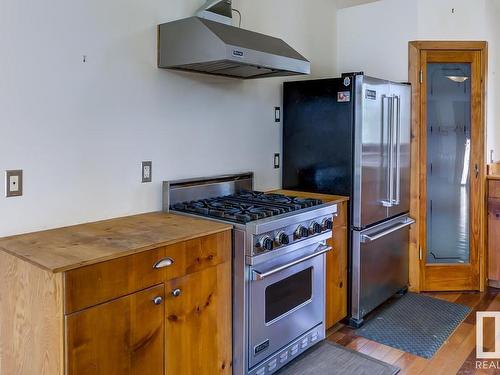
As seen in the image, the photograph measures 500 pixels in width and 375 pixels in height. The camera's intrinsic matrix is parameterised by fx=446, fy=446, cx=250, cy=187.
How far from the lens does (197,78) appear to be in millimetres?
2742

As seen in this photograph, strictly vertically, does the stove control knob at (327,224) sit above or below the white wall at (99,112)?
below

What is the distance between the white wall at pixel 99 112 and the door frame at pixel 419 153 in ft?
4.93

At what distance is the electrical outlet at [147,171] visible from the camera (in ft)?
8.13

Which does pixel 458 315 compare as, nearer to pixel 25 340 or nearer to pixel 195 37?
pixel 195 37

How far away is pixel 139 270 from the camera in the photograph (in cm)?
176

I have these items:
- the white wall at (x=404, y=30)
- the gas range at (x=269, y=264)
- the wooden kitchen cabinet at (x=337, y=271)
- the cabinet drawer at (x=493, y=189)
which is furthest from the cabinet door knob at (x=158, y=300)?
the cabinet drawer at (x=493, y=189)

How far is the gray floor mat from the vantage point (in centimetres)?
286

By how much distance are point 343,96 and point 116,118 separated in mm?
1518

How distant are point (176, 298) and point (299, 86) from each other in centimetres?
197

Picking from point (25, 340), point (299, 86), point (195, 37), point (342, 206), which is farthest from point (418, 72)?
point (25, 340)

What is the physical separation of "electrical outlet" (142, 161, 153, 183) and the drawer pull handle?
74 centimetres

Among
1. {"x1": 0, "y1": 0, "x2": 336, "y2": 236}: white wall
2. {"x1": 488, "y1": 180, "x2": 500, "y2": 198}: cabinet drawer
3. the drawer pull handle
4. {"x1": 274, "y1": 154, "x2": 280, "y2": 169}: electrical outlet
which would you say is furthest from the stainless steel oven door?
{"x1": 488, "y1": 180, "x2": 500, "y2": 198}: cabinet drawer

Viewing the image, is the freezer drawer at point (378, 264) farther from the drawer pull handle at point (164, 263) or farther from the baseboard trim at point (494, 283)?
the drawer pull handle at point (164, 263)

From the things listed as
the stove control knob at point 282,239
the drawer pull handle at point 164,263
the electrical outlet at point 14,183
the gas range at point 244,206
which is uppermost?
the electrical outlet at point 14,183
